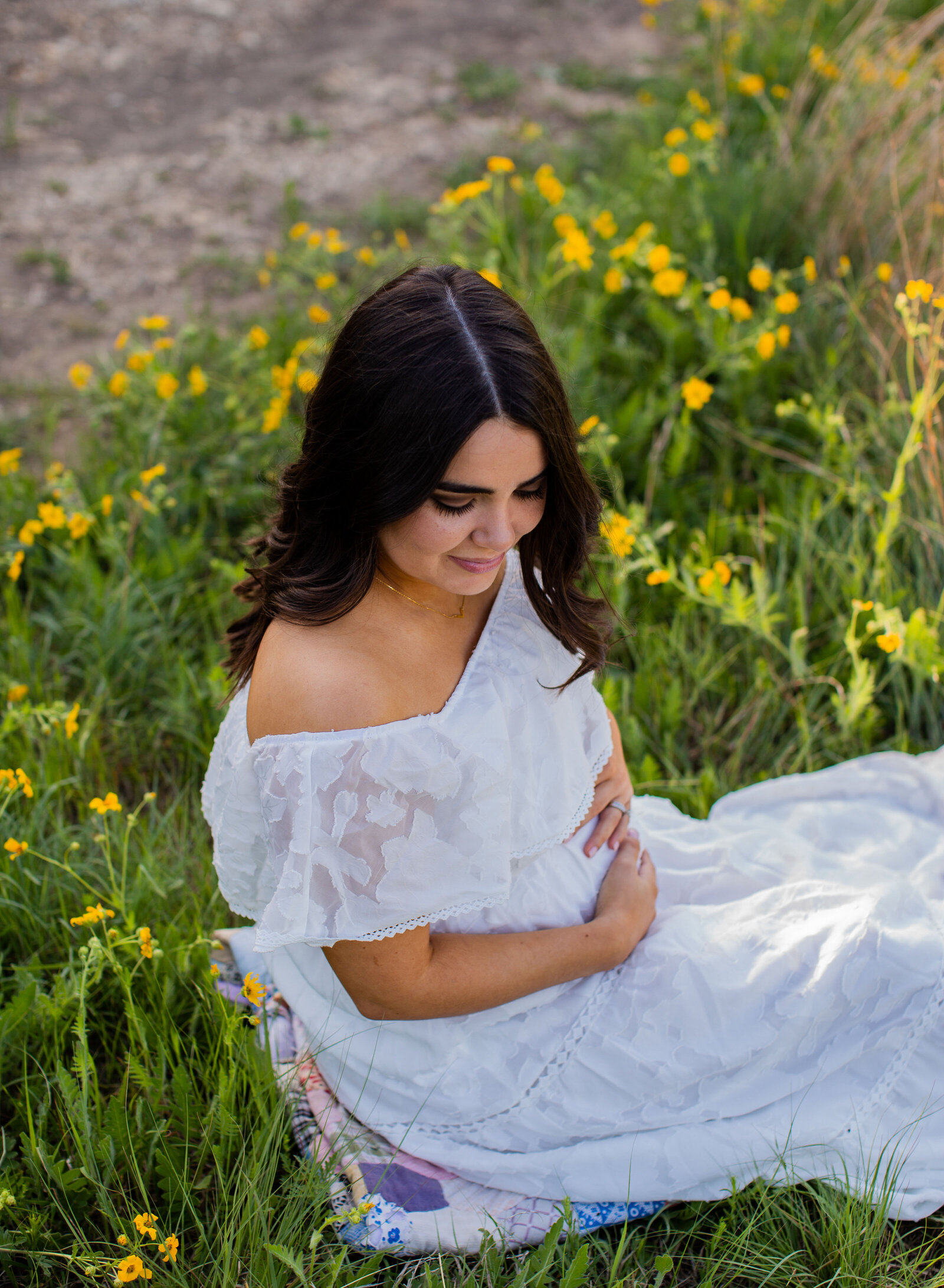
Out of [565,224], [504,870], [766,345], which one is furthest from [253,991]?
[565,224]

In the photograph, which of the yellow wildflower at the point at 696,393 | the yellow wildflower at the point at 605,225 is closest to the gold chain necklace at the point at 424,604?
the yellow wildflower at the point at 696,393

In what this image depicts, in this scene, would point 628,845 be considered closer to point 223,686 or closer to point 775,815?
point 775,815

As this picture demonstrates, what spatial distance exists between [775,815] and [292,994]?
1.01m

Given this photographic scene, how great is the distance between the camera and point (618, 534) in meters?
2.22

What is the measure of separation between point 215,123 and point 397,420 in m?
4.53

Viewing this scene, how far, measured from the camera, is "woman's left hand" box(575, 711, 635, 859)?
5.60 feet

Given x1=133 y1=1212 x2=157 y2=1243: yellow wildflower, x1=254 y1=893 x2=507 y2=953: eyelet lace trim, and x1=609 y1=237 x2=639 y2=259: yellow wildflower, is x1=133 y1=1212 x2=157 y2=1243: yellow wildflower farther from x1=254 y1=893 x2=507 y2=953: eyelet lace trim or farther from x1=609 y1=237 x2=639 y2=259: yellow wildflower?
x1=609 y1=237 x2=639 y2=259: yellow wildflower

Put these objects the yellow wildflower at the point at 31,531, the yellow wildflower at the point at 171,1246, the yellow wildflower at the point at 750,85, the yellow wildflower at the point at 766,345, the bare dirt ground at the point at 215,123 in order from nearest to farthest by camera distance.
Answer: the yellow wildflower at the point at 171,1246 → the yellow wildflower at the point at 31,531 → the yellow wildflower at the point at 766,345 → the bare dirt ground at the point at 215,123 → the yellow wildflower at the point at 750,85

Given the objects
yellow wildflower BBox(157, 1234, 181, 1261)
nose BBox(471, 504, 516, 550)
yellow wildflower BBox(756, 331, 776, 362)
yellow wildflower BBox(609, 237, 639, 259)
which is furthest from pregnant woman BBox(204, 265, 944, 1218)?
yellow wildflower BBox(609, 237, 639, 259)

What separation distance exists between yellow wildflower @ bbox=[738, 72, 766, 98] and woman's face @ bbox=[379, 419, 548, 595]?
3644 mm

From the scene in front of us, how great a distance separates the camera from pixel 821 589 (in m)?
2.52

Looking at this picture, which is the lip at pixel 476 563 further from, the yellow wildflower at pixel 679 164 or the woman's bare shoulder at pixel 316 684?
the yellow wildflower at pixel 679 164

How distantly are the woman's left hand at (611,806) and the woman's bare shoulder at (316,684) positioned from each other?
59 cm

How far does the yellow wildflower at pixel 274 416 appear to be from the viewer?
9.37 feet
